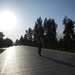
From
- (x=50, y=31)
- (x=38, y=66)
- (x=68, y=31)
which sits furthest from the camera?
(x=50, y=31)

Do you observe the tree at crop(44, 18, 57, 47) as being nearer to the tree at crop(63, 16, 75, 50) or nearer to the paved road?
the tree at crop(63, 16, 75, 50)

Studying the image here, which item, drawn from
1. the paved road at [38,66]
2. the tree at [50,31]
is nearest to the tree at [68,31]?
the tree at [50,31]

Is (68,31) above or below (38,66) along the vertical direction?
above

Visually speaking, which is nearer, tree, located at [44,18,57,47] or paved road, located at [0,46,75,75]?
paved road, located at [0,46,75,75]

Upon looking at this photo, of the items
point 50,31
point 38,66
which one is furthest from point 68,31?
point 38,66

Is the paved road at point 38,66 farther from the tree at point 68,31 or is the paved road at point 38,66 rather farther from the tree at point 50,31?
the tree at point 50,31

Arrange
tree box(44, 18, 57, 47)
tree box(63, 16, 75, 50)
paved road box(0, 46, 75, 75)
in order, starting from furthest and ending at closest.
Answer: tree box(44, 18, 57, 47)
tree box(63, 16, 75, 50)
paved road box(0, 46, 75, 75)

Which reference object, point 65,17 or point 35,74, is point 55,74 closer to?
point 35,74

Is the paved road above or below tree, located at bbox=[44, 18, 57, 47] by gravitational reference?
below

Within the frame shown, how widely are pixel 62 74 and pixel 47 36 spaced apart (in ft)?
193

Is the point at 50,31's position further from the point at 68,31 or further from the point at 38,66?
the point at 38,66

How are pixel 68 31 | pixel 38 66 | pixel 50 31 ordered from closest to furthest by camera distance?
Result: pixel 38 66 < pixel 68 31 < pixel 50 31

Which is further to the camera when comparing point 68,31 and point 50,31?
point 50,31

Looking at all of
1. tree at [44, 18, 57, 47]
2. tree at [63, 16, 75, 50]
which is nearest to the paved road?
tree at [63, 16, 75, 50]
